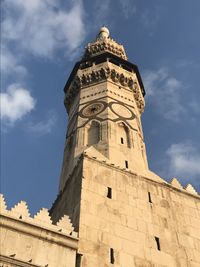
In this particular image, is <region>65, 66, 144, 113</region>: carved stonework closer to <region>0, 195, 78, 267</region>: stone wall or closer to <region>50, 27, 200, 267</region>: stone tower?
<region>50, 27, 200, 267</region>: stone tower

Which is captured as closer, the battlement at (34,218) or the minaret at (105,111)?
the battlement at (34,218)

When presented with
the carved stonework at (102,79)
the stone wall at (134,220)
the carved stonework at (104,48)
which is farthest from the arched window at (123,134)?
the carved stonework at (104,48)

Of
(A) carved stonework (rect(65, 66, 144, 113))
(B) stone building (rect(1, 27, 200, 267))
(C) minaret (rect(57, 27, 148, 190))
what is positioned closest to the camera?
(B) stone building (rect(1, 27, 200, 267))

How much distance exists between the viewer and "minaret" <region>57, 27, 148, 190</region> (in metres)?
20.4

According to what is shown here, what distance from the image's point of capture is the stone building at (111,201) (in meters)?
13.9

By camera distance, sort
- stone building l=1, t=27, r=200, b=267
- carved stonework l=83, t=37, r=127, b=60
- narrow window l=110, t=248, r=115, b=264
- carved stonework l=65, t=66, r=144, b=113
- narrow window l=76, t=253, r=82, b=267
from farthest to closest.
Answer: carved stonework l=83, t=37, r=127, b=60, carved stonework l=65, t=66, r=144, b=113, narrow window l=110, t=248, r=115, b=264, stone building l=1, t=27, r=200, b=267, narrow window l=76, t=253, r=82, b=267

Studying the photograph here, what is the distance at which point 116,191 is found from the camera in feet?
55.9

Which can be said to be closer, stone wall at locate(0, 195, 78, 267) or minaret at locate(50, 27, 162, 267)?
stone wall at locate(0, 195, 78, 267)

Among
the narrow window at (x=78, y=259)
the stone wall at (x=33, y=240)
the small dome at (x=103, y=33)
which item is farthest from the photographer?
the small dome at (x=103, y=33)

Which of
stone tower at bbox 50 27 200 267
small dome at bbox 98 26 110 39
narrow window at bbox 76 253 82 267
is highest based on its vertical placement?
small dome at bbox 98 26 110 39

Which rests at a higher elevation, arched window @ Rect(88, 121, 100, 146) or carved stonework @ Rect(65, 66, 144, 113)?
carved stonework @ Rect(65, 66, 144, 113)

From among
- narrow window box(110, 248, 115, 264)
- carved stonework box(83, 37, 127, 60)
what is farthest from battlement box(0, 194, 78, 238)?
carved stonework box(83, 37, 127, 60)

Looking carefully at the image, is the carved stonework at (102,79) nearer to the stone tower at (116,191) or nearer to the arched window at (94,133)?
the stone tower at (116,191)

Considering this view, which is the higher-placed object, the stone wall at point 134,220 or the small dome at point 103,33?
the small dome at point 103,33
